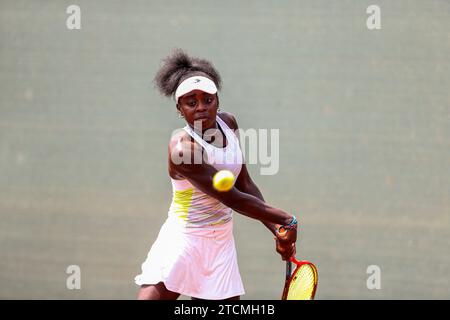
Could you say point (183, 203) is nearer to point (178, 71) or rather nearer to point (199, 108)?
point (199, 108)

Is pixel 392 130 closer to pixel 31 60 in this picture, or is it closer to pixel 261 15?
pixel 261 15

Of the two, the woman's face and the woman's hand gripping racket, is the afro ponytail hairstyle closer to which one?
the woman's face

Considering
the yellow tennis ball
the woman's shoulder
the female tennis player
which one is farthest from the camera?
the woman's shoulder

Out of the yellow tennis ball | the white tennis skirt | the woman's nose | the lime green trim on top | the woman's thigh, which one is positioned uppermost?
the woman's nose

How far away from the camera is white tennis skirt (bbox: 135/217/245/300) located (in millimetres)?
3547

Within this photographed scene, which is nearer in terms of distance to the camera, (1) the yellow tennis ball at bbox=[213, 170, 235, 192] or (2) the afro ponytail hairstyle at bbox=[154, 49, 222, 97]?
(1) the yellow tennis ball at bbox=[213, 170, 235, 192]

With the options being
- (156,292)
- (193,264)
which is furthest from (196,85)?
(156,292)

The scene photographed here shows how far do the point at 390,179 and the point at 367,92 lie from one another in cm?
52

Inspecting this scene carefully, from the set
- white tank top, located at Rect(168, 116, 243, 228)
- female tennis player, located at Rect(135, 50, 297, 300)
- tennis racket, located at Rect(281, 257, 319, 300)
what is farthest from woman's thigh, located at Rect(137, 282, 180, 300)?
tennis racket, located at Rect(281, 257, 319, 300)

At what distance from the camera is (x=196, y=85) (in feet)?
11.6

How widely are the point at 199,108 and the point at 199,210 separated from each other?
441mm

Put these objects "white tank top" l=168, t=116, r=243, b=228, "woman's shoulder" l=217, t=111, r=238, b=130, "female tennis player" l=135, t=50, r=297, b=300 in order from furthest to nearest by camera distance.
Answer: "woman's shoulder" l=217, t=111, r=238, b=130 < "white tank top" l=168, t=116, r=243, b=228 < "female tennis player" l=135, t=50, r=297, b=300

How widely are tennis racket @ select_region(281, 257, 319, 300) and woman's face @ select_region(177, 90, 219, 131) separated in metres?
0.69
